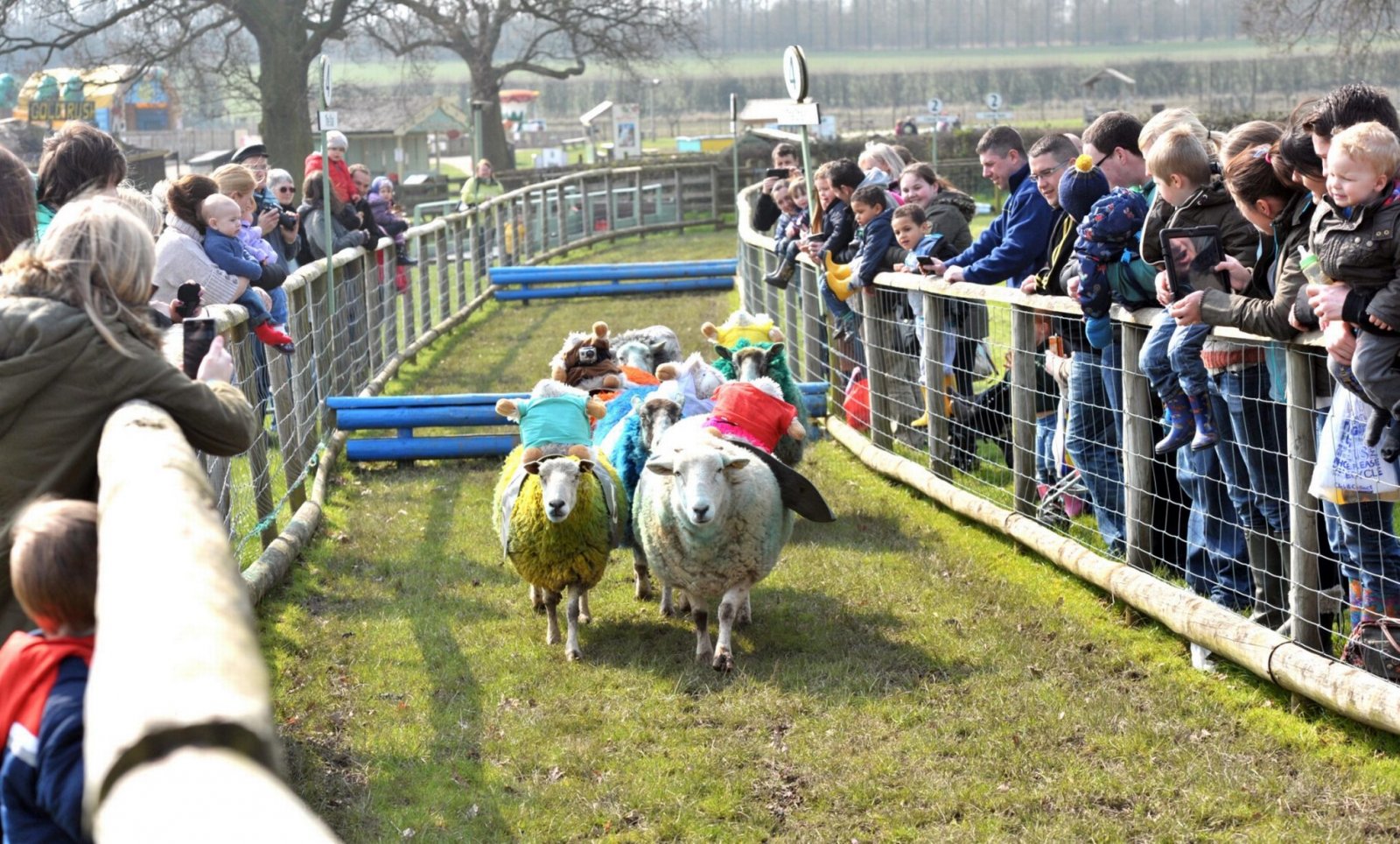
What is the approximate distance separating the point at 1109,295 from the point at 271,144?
29.4 metres

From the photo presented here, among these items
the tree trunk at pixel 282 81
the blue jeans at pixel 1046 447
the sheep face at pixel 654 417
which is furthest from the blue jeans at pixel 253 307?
the tree trunk at pixel 282 81

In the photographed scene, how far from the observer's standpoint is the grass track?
505cm

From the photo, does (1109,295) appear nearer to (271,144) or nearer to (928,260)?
(928,260)

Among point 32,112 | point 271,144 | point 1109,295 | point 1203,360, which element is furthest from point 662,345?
point 32,112

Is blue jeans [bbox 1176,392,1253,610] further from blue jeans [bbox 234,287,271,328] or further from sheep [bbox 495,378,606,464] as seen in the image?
blue jeans [bbox 234,287,271,328]

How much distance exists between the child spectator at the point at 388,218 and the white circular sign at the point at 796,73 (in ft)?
16.3

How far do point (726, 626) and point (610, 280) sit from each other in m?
16.9


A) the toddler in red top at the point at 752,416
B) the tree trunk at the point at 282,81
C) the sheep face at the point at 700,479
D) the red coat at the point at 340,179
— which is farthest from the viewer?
the tree trunk at the point at 282,81

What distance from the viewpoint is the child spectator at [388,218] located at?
16047 millimetres

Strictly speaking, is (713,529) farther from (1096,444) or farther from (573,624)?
(1096,444)

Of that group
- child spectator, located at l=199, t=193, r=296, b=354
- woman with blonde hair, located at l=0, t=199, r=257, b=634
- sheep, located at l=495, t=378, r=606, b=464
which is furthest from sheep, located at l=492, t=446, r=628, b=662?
woman with blonde hair, located at l=0, t=199, r=257, b=634

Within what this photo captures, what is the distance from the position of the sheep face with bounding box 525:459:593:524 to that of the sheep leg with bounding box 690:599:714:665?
683 mm

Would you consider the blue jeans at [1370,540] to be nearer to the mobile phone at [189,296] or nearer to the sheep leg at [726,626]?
the sheep leg at [726,626]

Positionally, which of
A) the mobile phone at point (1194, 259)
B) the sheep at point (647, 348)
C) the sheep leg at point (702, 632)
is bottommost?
the sheep leg at point (702, 632)
